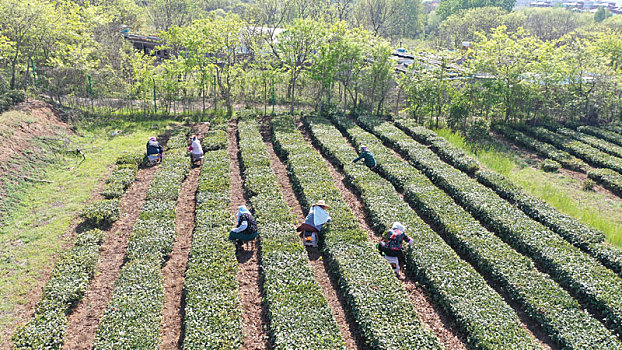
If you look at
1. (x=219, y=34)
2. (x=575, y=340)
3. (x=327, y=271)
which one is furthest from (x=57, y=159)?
(x=575, y=340)

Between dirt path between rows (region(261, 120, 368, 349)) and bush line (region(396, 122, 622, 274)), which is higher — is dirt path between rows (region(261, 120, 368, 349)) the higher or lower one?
the lower one

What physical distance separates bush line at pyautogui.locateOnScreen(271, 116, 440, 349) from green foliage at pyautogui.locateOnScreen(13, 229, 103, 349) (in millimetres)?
7526

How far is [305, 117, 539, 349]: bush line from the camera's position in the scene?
9.83 metres

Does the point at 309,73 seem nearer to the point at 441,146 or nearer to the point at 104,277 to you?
the point at 441,146

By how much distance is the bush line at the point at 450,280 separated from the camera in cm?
983

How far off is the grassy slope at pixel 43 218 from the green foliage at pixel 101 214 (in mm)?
762

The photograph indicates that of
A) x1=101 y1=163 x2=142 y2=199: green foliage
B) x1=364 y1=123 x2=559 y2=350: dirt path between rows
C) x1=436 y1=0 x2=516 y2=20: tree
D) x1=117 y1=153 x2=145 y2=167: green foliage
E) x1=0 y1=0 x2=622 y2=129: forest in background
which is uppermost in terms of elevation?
x1=436 y1=0 x2=516 y2=20: tree

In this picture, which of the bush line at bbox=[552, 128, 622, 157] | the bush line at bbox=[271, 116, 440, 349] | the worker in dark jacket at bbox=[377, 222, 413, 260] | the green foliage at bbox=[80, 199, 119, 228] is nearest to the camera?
the bush line at bbox=[271, 116, 440, 349]

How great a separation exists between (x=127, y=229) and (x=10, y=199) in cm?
554

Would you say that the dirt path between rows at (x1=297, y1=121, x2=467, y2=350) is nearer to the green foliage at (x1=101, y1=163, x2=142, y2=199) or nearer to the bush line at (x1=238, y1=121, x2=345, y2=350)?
the bush line at (x1=238, y1=121, x2=345, y2=350)

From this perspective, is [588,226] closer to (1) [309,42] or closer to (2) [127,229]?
(2) [127,229]

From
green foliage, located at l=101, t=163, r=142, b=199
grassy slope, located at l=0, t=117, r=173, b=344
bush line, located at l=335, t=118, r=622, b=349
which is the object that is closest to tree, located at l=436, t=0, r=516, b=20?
bush line, located at l=335, t=118, r=622, b=349

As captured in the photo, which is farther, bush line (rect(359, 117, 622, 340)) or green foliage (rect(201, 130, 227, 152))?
green foliage (rect(201, 130, 227, 152))

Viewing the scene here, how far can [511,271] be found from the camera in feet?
39.6
